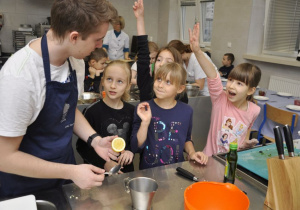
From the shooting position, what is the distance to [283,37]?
15.8 feet

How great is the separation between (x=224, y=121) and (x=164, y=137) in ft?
1.78

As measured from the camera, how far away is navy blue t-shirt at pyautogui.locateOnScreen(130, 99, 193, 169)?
149 cm

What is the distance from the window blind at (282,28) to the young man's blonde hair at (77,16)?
4566mm

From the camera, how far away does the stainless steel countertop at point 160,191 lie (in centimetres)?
93

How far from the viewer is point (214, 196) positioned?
0.89m

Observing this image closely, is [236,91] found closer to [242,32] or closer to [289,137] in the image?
[289,137]

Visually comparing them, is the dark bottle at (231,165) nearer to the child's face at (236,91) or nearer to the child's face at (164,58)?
the child's face at (236,91)

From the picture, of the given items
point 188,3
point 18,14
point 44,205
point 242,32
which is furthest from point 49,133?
point 188,3

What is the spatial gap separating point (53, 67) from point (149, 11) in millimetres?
6864

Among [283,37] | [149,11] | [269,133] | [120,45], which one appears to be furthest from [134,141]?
[149,11]

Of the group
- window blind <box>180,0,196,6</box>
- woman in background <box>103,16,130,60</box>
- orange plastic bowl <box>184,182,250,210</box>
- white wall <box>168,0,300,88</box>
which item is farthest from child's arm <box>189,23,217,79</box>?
window blind <box>180,0,196,6</box>

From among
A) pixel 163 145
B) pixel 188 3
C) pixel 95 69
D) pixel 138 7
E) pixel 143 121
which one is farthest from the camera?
pixel 188 3

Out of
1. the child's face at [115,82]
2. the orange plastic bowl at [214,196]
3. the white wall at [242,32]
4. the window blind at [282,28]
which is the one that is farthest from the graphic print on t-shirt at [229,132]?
the window blind at [282,28]

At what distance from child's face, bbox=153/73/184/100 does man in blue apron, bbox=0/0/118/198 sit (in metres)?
0.60
